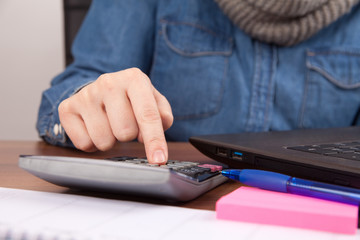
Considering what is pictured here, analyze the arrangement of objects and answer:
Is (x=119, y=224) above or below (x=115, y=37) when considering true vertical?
below

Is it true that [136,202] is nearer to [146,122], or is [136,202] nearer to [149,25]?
[146,122]

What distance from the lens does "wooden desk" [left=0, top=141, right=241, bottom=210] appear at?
27 centimetres

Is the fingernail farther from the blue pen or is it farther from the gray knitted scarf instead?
the gray knitted scarf

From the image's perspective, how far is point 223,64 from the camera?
0.67 metres

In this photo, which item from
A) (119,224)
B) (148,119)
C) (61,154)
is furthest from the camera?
(61,154)

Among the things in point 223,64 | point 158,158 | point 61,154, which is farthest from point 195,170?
point 223,64

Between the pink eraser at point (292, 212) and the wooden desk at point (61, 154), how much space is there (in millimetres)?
35

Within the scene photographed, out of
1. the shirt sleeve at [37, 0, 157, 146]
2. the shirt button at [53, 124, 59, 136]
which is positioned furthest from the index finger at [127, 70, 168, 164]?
the shirt sleeve at [37, 0, 157, 146]

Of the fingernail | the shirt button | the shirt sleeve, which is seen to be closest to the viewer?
the fingernail

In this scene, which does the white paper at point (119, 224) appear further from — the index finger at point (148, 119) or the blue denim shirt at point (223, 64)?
the blue denim shirt at point (223, 64)

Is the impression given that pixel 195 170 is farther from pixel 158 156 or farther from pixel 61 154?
pixel 61 154

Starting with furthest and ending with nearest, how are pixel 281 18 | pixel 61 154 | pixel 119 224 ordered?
1. pixel 281 18
2. pixel 61 154
3. pixel 119 224

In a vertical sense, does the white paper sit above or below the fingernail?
below

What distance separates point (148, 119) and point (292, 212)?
0.51 feet
